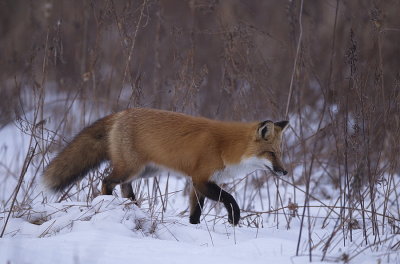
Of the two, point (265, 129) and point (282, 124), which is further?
point (282, 124)

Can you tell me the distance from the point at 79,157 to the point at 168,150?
0.88 meters

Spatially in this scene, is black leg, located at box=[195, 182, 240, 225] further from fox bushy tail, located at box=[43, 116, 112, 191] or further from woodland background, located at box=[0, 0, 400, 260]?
fox bushy tail, located at box=[43, 116, 112, 191]

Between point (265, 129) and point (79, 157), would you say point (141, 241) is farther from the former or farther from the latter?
point (265, 129)

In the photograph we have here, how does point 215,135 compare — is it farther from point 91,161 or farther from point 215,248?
point 215,248

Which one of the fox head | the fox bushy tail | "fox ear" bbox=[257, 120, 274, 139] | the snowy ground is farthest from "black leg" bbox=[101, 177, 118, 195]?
"fox ear" bbox=[257, 120, 274, 139]

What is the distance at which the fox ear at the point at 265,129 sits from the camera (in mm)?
4766

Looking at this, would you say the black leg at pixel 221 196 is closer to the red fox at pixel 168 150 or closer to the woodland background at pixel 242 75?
the red fox at pixel 168 150

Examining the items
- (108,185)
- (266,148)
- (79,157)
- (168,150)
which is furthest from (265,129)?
(79,157)

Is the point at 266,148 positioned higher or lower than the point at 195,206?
higher

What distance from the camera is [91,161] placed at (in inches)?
196

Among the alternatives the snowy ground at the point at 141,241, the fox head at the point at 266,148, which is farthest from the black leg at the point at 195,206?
the fox head at the point at 266,148

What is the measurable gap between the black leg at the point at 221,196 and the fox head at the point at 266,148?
503mm

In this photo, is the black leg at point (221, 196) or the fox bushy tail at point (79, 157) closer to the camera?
the black leg at point (221, 196)

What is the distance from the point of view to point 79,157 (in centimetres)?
491
